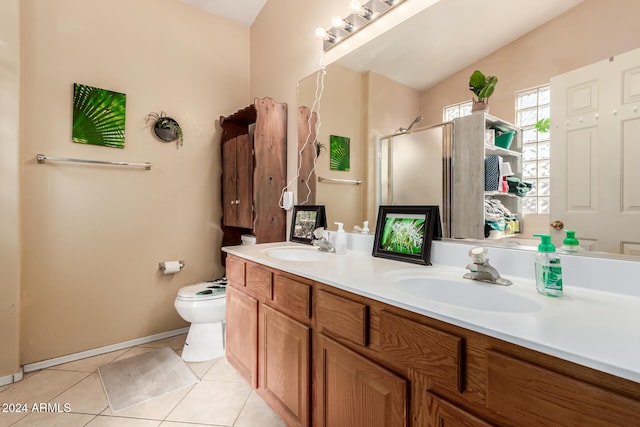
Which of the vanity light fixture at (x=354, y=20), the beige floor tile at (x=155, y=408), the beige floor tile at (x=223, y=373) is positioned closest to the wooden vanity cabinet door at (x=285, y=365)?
the beige floor tile at (x=223, y=373)

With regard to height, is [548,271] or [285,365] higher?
[548,271]

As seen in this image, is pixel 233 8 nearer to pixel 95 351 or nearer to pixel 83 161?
pixel 83 161

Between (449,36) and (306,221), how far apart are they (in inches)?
50.2

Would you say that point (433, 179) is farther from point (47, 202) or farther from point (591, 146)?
point (47, 202)

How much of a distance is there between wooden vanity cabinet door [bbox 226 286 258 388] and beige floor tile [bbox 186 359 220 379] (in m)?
0.17

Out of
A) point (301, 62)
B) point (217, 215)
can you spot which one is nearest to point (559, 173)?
point (301, 62)

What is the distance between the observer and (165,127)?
2.37 metres

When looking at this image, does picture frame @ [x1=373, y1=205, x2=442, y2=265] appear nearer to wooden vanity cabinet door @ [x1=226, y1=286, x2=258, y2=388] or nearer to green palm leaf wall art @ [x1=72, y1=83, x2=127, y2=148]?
wooden vanity cabinet door @ [x1=226, y1=286, x2=258, y2=388]

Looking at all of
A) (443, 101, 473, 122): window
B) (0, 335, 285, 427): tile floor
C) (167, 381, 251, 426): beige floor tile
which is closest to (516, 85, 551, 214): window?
(443, 101, 473, 122): window

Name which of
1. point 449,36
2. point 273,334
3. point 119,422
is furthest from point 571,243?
point 119,422

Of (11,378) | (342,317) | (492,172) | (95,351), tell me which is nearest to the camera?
(342,317)

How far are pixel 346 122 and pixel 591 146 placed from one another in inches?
45.3

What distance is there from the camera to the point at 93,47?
2.10m

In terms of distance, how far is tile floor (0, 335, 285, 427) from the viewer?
4.79ft
